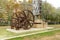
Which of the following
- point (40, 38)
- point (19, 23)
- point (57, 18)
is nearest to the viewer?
point (40, 38)

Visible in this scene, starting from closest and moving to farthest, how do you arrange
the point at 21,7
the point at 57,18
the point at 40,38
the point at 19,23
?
the point at 40,38 → the point at 19,23 → the point at 21,7 → the point at 57,18

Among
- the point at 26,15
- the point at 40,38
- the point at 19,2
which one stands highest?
the point at 19,2

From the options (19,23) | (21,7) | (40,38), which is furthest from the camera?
(21,7)

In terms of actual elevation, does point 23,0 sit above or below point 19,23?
above

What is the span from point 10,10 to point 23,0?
1.12 metres

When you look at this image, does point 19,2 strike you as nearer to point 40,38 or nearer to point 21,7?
point 21,7

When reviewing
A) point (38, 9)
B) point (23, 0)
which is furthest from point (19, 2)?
point (38, 9)

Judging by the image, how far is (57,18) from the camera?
11.9 m

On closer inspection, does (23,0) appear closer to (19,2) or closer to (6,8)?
(19,2)

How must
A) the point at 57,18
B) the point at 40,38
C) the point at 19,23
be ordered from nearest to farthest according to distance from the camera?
1. the point at 40,38
2. the point at 19,23
3. the point at 57,18

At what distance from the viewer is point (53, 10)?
12.0m

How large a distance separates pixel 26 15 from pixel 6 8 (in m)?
2.31

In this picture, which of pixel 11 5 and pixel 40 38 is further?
pixel 11 5

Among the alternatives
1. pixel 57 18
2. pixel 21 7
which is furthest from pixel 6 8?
pixel 57 18
